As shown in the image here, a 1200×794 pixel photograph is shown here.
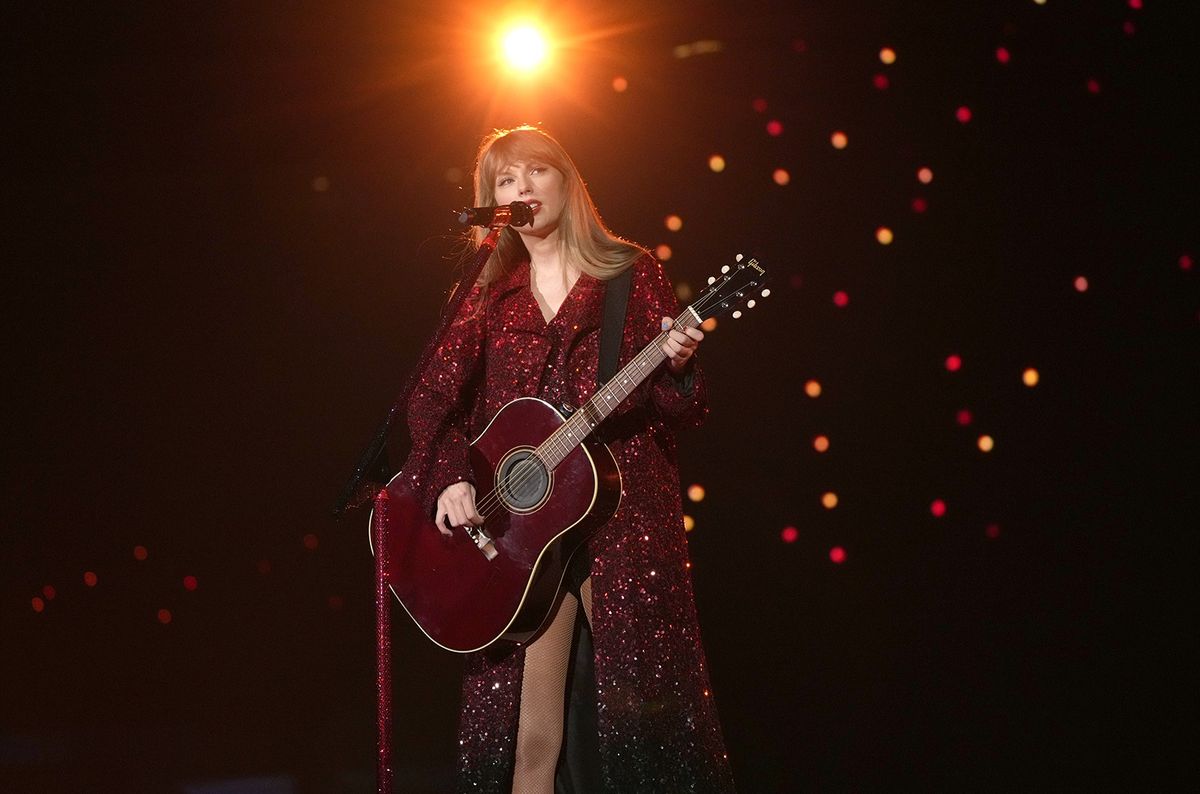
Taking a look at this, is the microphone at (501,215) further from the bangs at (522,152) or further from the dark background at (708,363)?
the dark background at (708,363)

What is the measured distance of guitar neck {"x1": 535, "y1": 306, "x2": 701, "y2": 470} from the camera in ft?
7.59

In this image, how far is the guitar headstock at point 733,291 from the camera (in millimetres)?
2293

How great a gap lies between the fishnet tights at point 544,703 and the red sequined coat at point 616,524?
3 centimetres

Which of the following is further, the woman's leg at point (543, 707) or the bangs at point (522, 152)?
the bangs at point (522, 152)

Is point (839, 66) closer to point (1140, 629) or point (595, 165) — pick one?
point (595, 165)

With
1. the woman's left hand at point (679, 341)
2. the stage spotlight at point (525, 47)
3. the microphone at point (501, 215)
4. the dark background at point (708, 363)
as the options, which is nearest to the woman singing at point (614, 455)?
the woman's left hand at point (679, 341)

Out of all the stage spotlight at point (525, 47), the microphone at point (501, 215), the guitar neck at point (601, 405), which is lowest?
the guitar neck at point (601, 405)

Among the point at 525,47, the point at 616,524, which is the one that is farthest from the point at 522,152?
the point at 525,47

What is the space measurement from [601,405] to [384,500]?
0.48 meters

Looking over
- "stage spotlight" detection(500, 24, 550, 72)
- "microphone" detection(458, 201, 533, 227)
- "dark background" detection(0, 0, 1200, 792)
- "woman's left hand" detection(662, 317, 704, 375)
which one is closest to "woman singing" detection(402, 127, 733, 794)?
"woman's left hand" detection(662, 317, 704, 375)

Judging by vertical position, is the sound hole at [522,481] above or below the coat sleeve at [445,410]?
below

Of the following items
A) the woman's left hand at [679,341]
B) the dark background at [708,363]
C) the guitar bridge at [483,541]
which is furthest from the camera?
the dark background at [708,363]

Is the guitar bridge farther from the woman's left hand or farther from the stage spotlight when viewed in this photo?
the stage spotlight

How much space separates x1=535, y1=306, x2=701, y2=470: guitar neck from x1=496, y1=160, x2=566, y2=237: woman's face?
1.52ft
